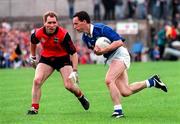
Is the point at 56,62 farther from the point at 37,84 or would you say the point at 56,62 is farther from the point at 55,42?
the point at 37,84

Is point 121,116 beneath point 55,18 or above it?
beneath

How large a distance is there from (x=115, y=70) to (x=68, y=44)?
52.2 inches

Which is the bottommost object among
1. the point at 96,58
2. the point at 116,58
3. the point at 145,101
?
the point at 96,58

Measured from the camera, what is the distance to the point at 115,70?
15.5 metres

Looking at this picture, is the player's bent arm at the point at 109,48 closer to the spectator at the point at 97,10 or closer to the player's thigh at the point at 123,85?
the player's thigh at the point at 123,85

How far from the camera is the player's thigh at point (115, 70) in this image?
15430 millimetres

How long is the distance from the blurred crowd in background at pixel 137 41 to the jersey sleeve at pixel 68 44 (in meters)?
25.3

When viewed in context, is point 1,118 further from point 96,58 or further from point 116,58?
point 96,58

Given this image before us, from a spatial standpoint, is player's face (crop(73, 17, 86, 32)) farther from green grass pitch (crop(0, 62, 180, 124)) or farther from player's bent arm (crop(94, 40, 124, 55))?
green grass pitch (crop(0, 62, 180, 124))

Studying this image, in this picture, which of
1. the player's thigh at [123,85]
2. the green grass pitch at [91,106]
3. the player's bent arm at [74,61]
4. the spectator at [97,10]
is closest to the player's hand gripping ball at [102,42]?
the player's thigh at [123,85]

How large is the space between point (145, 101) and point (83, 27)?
447 cm

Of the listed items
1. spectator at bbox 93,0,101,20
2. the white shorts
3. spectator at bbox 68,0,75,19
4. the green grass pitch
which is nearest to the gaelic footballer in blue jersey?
the white shorts

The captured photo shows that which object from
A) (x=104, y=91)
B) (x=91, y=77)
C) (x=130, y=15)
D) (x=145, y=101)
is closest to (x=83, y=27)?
(x=145, y=101)

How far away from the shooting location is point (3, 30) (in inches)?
1706
